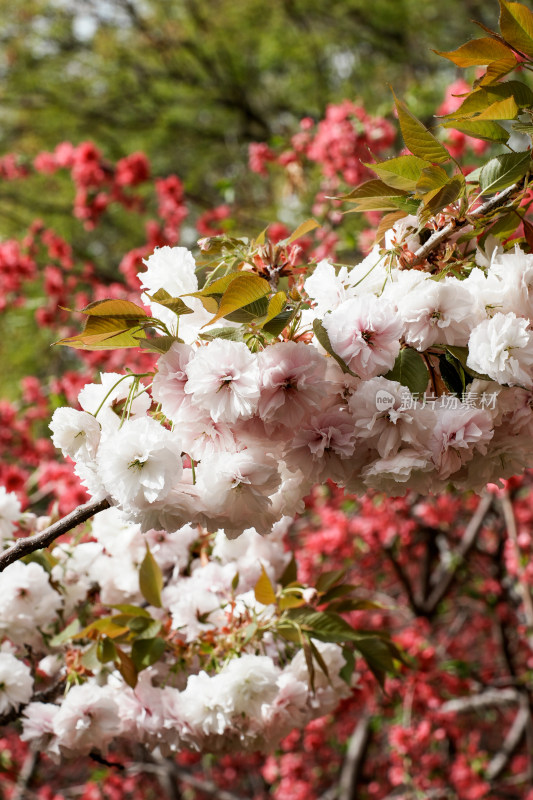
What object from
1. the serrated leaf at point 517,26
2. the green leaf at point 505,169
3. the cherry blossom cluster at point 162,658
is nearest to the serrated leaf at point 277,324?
the green leaf at point 505,169

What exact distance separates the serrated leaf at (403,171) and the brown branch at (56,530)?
0.59 m

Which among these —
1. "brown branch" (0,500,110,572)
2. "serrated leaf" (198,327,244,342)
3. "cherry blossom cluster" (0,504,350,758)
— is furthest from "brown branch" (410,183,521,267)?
"cherry blossom cluster" (0,504,350,758)

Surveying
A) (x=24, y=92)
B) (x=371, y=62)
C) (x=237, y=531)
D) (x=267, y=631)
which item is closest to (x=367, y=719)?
(x=267, y=631)

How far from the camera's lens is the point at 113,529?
1.72 metres

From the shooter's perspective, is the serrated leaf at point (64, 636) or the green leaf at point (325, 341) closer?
the green leaf at point (325, 341)

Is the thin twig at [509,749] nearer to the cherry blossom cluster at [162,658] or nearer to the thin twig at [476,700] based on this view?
the thin twig at [476,700]

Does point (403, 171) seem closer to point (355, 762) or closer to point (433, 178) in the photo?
point (433, 178)

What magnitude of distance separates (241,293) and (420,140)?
0.35 meters

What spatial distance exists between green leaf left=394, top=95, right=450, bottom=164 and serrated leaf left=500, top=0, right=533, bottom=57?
154mm

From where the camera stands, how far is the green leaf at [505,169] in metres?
0.93

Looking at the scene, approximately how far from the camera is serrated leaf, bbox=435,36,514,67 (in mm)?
919

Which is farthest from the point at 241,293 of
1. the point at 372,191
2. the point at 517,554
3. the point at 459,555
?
the point at 459,555

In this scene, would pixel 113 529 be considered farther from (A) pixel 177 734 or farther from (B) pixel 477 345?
(B) pixel 477 345

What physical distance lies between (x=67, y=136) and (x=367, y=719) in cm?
955
